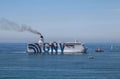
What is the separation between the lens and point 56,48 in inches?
5344

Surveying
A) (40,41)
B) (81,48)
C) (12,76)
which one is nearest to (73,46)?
(81,48)

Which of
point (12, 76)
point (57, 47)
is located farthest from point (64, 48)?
point (12, 76)

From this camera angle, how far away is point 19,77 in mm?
60219

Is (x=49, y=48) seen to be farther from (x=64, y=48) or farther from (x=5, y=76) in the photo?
(x=5, y=76)

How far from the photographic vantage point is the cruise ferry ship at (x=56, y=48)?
135 metres

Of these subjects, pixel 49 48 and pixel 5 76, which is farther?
pixel 49 48

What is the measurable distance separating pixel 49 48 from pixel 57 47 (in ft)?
9.13

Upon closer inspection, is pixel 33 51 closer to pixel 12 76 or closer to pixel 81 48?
pixel 81 48

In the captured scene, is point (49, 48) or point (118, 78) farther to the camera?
point (49, 48)

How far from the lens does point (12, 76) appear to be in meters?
62.0

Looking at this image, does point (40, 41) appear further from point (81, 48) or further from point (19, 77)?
point (19, 77)

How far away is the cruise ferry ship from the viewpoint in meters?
135

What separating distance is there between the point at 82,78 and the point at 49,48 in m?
77.3

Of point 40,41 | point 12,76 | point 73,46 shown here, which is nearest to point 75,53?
point 73,46
